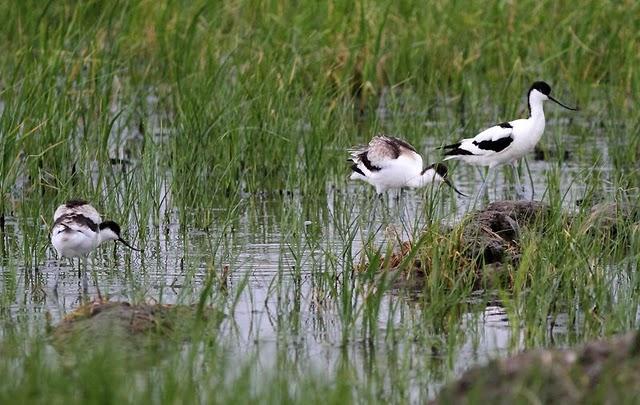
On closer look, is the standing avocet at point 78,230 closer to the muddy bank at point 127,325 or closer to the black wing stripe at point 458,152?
the muddy bank at point 127,325

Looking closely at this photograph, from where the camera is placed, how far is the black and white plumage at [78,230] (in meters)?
7.95

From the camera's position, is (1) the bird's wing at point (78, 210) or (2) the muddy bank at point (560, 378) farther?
(1) the bird's wing at point (78, 210)

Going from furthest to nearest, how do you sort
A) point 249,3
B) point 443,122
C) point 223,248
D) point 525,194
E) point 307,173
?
A: point 249,3
point 443,122
point 525,194
point 307,173
point 223,248

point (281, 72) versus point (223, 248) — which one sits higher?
point (281, 72)

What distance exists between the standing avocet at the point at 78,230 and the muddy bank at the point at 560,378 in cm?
336

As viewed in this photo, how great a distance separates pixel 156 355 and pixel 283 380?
4.32 ft

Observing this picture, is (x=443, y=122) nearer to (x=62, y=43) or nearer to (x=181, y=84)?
(x=181, y=84)

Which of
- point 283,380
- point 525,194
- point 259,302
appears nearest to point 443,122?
point 525,194

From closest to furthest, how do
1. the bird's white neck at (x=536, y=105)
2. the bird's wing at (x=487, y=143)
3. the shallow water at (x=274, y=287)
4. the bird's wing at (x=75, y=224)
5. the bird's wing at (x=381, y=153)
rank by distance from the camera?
the shallow water at (x=274, y=287), the bird's wing at (x=75, y=224), the bird's wing at (x=381, y=153), the bird's wing at (x=487, y=143), the bird's white neck at (x=536, y=105)

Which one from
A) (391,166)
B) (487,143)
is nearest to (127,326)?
(391,166)

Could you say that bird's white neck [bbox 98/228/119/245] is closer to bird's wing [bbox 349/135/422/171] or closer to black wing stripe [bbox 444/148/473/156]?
bird's wing [bbox 349/135/422/171]

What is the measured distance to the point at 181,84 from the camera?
11852 mm

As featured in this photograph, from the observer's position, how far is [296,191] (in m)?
10.7

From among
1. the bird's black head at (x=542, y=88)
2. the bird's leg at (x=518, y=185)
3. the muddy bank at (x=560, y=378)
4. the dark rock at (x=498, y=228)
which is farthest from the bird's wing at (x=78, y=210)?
the bird's black head at (x=542, y=88)
